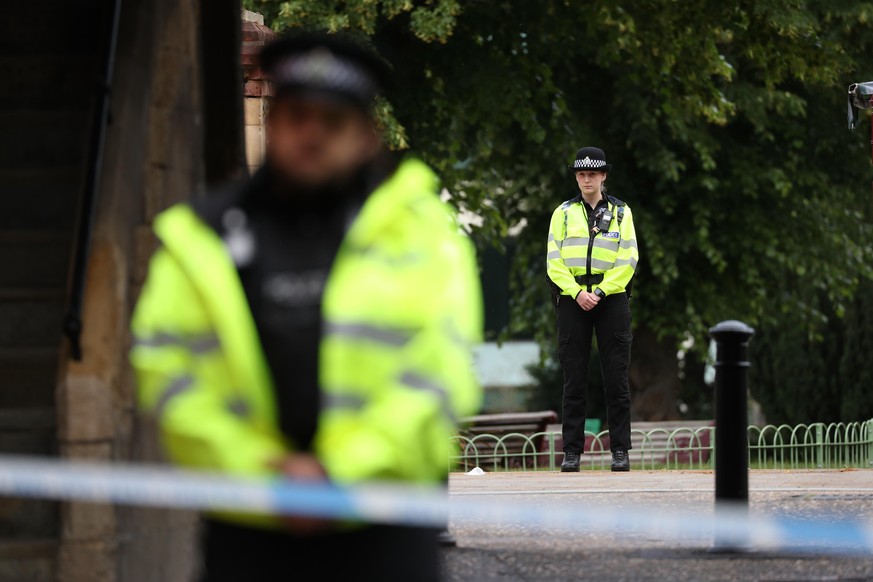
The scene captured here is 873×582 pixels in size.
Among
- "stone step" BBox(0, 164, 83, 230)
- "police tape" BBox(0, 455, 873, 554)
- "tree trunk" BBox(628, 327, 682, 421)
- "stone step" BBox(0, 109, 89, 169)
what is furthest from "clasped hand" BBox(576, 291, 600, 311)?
"tree trunk" BBox(628, 327, 682, 421)

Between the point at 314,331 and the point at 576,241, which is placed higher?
the point at 576,241

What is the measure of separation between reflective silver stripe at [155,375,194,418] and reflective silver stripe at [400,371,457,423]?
364 millimetres

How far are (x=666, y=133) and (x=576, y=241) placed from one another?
11360 millimetres

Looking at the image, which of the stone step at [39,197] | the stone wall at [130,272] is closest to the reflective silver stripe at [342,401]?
the stone wall at [130,272]

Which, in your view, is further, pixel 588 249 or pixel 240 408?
pixel 588 249

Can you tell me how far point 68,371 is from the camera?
6.24m

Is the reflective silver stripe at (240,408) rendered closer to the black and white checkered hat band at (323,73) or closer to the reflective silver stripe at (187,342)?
the reflective silver stripe at (187,342)

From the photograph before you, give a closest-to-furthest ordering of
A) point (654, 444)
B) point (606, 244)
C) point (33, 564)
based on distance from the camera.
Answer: point (33, 564) < point (606, 244) < point (654, 444)

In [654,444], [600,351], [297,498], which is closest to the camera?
[297,498]

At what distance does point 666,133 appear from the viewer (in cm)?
2238

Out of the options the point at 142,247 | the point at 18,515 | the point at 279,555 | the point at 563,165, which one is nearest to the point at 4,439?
the point at 18,515

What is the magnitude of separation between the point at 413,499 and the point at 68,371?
3461 millimetres

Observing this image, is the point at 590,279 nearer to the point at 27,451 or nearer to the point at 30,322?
the point at 30,322

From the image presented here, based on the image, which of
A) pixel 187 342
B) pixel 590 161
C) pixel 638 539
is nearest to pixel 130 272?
pixel 638 539
